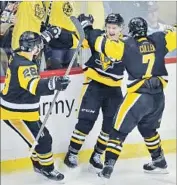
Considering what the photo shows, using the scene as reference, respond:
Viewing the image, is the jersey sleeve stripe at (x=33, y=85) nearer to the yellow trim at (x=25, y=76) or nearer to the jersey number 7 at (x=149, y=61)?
the yellow trim at (x=25, y=76)

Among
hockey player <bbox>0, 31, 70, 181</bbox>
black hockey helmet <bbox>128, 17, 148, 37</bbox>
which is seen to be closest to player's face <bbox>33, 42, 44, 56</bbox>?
hockey player <bbox>0, 31, 70, 181</bbox>

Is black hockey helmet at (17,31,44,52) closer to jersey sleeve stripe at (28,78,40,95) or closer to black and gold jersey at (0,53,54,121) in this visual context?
black and gold jersey at (0,53,54,121)

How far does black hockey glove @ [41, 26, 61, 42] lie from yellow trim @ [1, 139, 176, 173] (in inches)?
26.4

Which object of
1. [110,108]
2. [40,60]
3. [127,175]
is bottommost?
[127,175]

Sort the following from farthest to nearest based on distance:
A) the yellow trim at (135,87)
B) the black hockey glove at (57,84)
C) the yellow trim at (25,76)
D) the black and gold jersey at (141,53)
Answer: the yellow trim at (135,87)
the black and gold jersey at (141,53)
the yellow trim at (25,76)
the black hockey glove at (57,84)

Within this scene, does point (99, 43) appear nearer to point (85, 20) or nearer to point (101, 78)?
point (85, 20)

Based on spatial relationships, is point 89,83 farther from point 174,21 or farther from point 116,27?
point 174,21

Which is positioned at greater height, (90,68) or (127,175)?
(90,68)

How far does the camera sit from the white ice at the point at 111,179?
3529mm

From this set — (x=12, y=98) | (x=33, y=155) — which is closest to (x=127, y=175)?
(x=33, y=155)

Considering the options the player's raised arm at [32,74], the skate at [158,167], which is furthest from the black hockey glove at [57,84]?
the skate at [158,167]

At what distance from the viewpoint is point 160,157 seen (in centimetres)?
370

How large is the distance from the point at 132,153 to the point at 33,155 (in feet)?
2.11

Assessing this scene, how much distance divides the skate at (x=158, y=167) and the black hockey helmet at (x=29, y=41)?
921 millimetres
